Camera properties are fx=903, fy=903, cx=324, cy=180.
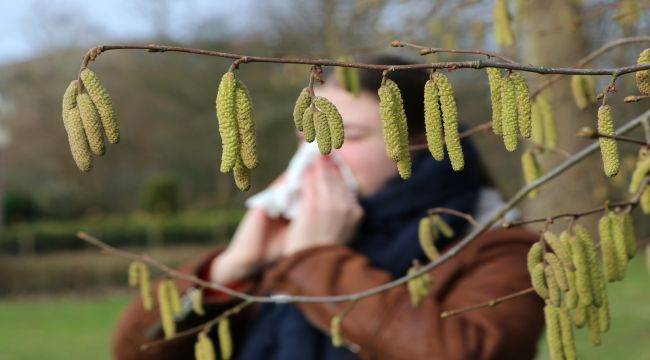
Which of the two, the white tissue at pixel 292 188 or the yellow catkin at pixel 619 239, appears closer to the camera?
the yellow catkin at pixel 619 239

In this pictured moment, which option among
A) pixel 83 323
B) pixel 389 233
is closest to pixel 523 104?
pixel 389 233

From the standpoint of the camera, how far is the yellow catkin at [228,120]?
0.87 meters

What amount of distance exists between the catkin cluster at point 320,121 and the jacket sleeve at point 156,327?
44.8 inches

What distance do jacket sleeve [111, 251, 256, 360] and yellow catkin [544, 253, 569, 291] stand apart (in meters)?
1.00

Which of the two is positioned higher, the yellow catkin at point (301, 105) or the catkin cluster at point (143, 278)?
the yellow catkin at point (301, 105)

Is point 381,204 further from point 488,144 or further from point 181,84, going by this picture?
point 181,84

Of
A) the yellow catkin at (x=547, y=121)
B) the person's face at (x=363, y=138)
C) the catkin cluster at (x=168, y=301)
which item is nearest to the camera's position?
the yellow catkin at (x=547, y=121)

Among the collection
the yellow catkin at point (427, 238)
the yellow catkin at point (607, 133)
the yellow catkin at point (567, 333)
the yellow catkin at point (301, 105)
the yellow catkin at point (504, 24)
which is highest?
the yellow catkin at point (504, 24)

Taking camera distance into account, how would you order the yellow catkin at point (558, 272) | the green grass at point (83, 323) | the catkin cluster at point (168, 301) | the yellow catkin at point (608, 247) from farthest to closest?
the green grass at point (83, 323), the catkin cluster at point (168, 301), the yellow catkin at point (608, 247), the yellow catkin at point (558, 272)

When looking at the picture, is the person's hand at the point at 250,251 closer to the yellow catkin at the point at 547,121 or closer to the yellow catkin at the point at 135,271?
the yellow catkin at the point at 135,271

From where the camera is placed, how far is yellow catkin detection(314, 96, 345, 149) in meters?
0.92

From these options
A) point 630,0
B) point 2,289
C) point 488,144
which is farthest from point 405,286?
point 2,289

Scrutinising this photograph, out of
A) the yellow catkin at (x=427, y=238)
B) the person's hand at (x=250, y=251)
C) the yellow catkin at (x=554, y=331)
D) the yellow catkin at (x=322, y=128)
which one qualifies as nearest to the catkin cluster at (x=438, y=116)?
the yellow catkin at (x=322, y=128)

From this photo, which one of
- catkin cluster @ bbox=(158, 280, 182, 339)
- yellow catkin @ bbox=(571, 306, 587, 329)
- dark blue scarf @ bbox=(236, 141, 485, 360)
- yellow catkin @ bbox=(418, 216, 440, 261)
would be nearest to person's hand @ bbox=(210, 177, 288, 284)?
dark blue scarf @ bbox=(236, 141, 485, 360)
